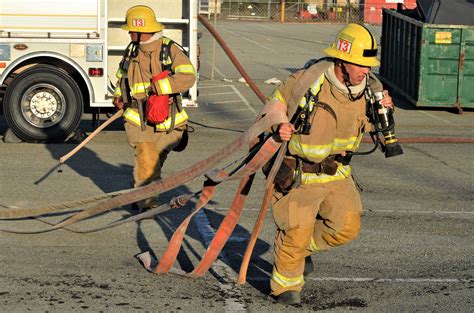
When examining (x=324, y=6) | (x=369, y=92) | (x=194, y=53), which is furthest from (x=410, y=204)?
(x=324, y=6)

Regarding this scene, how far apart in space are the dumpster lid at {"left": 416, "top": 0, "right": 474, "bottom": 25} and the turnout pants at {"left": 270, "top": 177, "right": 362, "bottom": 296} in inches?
468

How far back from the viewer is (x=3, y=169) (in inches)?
458

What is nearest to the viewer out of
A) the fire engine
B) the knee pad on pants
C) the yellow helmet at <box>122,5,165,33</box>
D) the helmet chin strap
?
the helmet chin strap

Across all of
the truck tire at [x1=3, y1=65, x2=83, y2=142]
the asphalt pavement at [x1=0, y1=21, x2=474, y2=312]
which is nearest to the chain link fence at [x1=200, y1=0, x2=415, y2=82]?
the truck tire at [x1=3, y1=65, x2=83, y2=142]

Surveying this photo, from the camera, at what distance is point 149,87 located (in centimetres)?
919

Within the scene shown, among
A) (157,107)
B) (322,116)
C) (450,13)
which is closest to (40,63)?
(157,107)

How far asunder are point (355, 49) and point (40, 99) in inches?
310

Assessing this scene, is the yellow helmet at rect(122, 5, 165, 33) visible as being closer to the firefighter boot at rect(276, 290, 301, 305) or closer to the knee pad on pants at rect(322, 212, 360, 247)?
the knee pad on pants at rect(322, 212, 360, 247)

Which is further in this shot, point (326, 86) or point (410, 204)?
point (410, 204)

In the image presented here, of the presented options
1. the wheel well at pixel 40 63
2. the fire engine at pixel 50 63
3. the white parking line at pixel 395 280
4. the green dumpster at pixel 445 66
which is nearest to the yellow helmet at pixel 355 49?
the white parking line at pixel 395 280

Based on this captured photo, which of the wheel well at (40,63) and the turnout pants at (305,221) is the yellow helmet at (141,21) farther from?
the wheel well at (40,63)

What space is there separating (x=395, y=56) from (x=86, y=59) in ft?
26.6

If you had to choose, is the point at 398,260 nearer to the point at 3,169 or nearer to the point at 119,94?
the point at 119,94

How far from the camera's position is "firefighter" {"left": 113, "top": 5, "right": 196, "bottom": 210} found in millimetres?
9055
